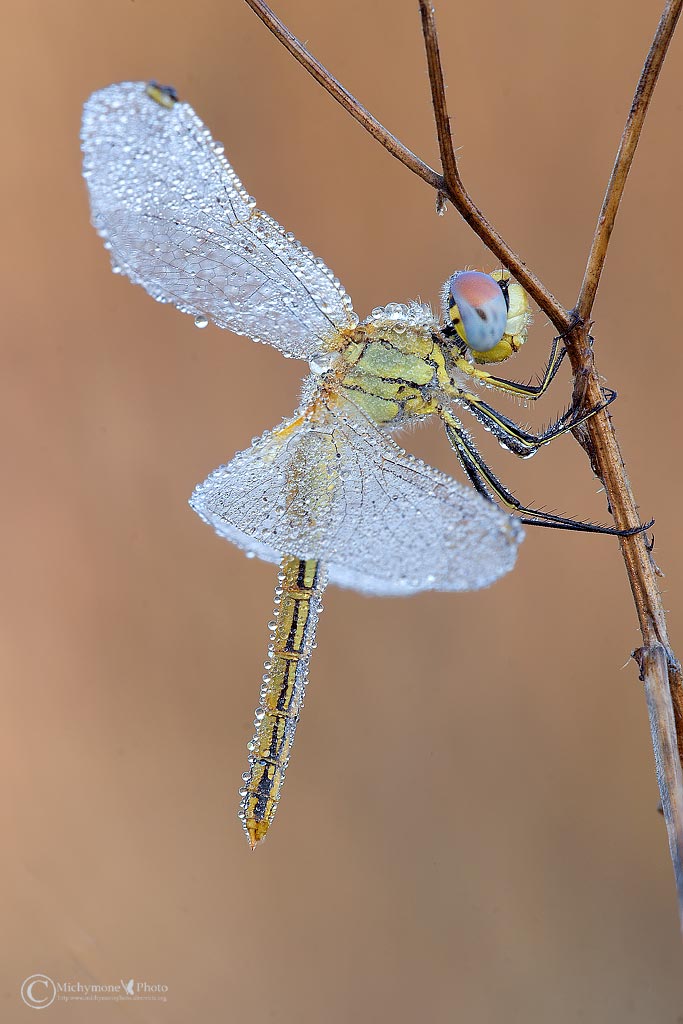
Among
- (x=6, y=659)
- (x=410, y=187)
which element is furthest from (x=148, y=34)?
(x=6, y=659)

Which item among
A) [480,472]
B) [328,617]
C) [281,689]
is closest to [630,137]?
[480,472]

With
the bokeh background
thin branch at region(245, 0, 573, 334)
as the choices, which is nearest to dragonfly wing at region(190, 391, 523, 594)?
thin branch at region(245, 0, 573, 334)

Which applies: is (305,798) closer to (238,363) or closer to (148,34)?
(238,363)

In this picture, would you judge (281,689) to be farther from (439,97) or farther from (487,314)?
(439,97)

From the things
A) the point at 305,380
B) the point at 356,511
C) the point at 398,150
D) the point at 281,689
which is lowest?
the point at 281,689

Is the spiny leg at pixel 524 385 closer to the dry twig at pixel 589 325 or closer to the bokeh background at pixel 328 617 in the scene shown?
the dry twig at pixel 589 325

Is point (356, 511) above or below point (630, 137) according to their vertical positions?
below
